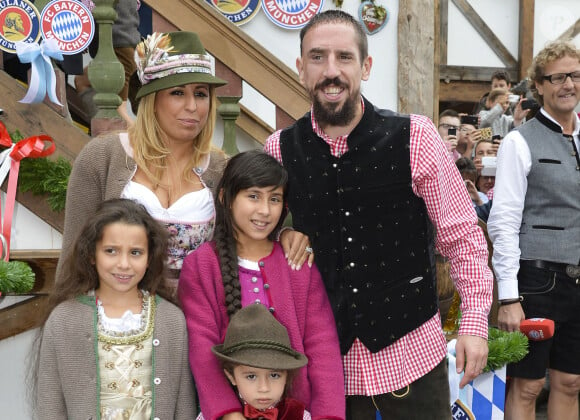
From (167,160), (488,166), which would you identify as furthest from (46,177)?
(488,166)

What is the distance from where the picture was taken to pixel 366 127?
9.08 feet

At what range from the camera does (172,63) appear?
2.91 metres

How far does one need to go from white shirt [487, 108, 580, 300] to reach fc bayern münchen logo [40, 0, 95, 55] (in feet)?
6.74

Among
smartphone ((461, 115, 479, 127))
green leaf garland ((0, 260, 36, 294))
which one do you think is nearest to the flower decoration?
green leaf garland ((0, 260, 36, 294))

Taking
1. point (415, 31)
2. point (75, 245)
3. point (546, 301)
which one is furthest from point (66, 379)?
point (415, 31)

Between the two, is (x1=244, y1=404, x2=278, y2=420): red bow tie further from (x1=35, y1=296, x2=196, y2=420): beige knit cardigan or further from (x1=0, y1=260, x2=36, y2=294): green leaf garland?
(x1=0, y1=260, x2=36, y2=294): green leaf garland

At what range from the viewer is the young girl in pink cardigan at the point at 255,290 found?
264 cm

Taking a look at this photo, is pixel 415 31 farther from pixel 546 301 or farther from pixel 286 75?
pixel 546 301

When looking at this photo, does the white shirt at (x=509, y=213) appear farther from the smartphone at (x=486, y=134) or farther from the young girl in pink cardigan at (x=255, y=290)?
the smartphone at (x=486, y=134)

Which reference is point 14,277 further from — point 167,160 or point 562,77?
point 562,77

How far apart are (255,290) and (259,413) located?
381 mm

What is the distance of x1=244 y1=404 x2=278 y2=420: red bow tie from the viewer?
2.58 meters

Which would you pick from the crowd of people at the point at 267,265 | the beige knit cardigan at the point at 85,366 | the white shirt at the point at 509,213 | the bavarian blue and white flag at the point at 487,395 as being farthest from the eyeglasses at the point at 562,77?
the beige knit cardigan at the point at 85,366

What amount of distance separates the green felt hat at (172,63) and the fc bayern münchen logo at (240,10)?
12.0 feet
